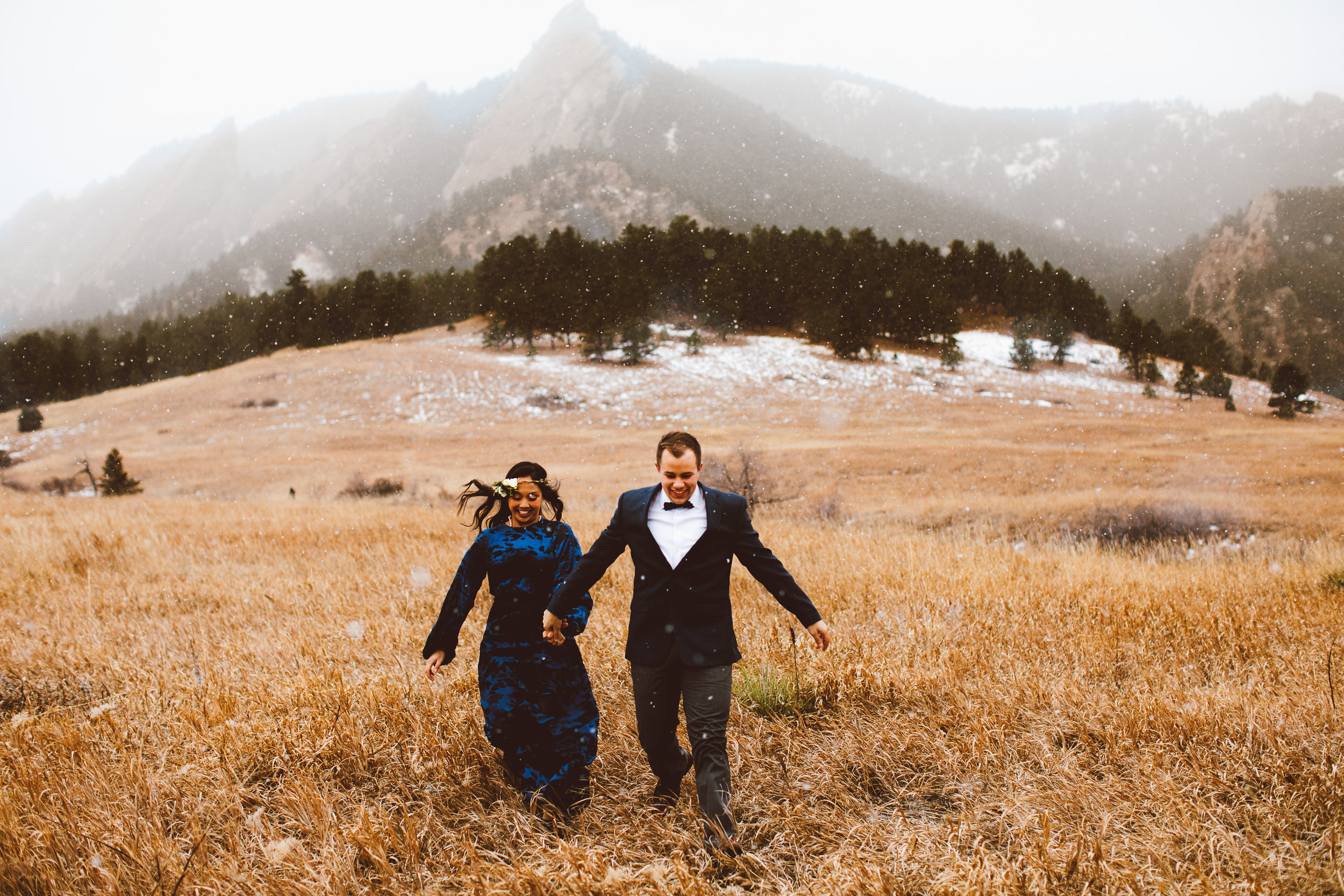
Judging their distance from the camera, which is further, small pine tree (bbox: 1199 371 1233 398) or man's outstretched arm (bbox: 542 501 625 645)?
small pine tree (bbox: 1199 371 1233 398)

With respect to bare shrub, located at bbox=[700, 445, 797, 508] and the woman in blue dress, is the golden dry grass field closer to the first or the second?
the woman in blue dress

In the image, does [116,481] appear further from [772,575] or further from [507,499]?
[772,575]

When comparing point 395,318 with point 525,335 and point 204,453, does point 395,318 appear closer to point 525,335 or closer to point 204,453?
point 525,335

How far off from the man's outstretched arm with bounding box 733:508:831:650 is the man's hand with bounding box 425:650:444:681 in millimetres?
1455

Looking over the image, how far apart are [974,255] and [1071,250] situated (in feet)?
484

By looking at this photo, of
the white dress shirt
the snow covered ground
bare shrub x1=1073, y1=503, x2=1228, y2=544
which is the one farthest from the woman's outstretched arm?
the snow covered ground

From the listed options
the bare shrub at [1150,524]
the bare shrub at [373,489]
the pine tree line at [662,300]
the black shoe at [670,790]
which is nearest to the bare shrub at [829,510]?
the bare shrub at [1150,524]

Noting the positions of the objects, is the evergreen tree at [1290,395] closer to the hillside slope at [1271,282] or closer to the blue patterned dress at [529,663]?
the blue patterned dress at [529,663]

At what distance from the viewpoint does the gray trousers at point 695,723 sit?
257 cm

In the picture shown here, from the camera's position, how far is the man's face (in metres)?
2.66

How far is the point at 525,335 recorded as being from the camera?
51.5 meters

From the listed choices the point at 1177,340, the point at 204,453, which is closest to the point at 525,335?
the point at 204,453

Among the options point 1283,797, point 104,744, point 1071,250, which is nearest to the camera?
point 1283,797

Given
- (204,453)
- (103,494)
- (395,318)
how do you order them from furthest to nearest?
1. (395,318)
2. (204,453)
3. (103,494)
